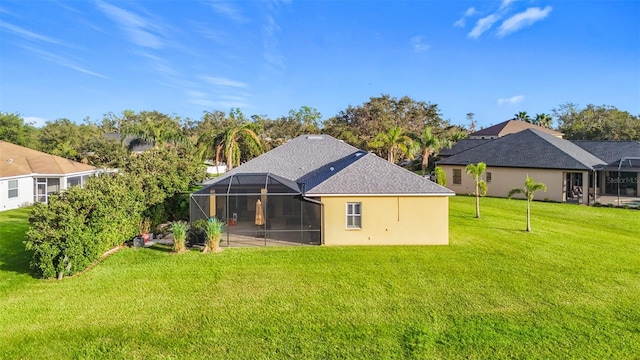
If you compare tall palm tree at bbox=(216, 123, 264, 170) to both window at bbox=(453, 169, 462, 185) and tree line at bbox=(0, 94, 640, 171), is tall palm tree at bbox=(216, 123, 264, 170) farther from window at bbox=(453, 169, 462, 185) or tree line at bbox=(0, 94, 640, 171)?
window at bbox=(453, 169, 462, 185)

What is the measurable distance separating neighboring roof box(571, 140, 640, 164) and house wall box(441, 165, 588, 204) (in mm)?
5451

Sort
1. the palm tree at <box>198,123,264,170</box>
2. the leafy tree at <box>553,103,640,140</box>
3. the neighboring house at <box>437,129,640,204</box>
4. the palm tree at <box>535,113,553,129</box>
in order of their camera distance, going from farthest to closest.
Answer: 1. the palm tree at <box>535,113,553,129</box>
2. the leafy tree at <box>553,103,640,140</box>
3. the palm tree at <box>198,123,264,170</box>
4. the neighboring house at <box>437,129,640,204</box>

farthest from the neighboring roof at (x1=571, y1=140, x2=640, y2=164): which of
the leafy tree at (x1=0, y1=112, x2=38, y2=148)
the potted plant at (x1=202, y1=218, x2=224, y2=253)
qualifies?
the leafy tree at (x1=0, y1=112, x2=38, y2=148)

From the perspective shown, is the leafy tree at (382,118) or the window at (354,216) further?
the leafy tree at (382,118)

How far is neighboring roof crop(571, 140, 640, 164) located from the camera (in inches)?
1206

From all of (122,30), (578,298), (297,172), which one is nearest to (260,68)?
(122,30)

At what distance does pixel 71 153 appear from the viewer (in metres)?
38.2

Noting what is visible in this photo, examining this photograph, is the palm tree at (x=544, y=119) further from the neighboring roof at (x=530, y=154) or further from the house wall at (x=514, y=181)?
the house wall at (x=514, y=181)

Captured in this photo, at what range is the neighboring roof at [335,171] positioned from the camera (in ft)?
53.0

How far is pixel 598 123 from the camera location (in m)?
55.7

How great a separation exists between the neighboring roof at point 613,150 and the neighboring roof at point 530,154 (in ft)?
2.48

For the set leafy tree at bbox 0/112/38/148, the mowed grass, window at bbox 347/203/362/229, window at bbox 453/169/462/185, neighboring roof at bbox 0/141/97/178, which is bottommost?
the mowed grass

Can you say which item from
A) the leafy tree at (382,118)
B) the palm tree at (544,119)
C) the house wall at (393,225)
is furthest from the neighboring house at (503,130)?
the house wall at (393,225)

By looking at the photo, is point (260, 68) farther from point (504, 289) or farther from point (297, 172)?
point (504, 289)
